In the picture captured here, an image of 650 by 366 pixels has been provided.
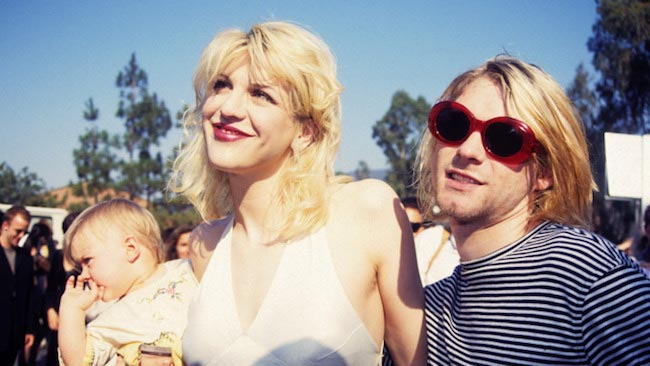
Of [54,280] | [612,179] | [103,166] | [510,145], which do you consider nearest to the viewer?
[510,145]

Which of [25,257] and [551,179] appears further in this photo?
[25,257]

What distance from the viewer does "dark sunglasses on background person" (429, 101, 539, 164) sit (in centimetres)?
165

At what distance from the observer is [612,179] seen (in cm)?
456

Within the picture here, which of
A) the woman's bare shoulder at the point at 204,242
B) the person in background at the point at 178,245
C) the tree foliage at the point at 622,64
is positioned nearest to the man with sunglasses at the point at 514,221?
the woman's bare shoulder at the point at 204,242

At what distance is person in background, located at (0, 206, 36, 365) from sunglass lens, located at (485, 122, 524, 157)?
5766 mm

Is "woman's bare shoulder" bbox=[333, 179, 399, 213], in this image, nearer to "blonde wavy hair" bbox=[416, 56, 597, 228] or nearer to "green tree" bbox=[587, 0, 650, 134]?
"blonde wavy hair" bbox=[416, 56, 597, 228]

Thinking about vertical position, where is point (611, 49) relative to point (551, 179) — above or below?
above

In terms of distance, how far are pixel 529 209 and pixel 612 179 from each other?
3359mm

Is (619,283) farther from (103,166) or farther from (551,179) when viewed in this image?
(103,166)

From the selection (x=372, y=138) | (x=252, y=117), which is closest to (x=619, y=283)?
(x=252, y=117)

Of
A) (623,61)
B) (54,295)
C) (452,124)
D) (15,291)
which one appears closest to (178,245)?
(54,295)

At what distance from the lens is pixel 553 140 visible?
5.49ft

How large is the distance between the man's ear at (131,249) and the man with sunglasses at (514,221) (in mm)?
1347

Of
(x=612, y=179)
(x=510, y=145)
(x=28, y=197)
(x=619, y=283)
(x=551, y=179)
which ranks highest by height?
(x=510, y=145)
